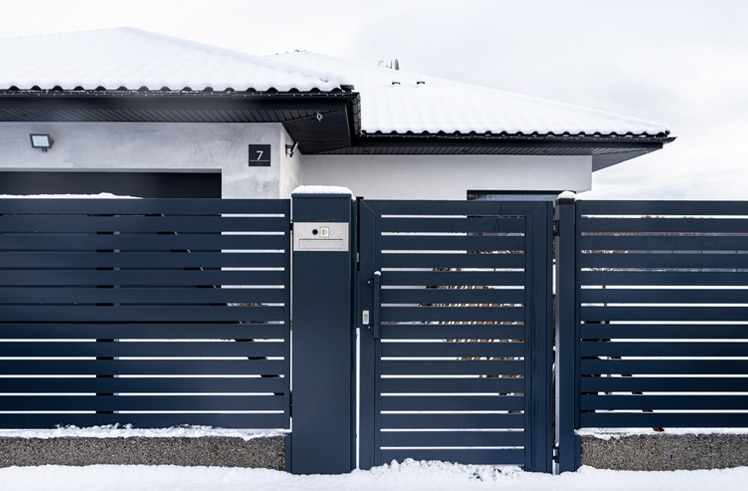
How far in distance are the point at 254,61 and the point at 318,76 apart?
44.3 inches

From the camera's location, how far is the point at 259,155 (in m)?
5.73

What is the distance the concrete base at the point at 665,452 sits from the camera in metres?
3.23

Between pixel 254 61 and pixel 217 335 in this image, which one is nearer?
pixel 217 335

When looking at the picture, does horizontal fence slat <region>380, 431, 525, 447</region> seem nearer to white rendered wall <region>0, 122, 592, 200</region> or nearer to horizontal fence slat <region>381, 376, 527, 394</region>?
horizontal fence slat <region>381, 376, 527, 394</region>

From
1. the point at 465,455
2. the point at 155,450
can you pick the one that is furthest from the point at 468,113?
the point at 155,450

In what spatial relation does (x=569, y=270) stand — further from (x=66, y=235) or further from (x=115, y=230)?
(x=66, y=235)

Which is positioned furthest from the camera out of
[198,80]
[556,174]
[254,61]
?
[556,174]

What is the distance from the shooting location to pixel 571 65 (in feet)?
44.9

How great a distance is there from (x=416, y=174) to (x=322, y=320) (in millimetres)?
5054

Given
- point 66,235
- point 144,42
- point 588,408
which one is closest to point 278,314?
point 66,235

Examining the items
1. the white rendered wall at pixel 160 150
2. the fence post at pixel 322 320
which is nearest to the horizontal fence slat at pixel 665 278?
the fence post at pixel 322 320

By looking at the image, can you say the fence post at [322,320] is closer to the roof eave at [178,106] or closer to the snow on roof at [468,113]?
the roof eave at [178,106]

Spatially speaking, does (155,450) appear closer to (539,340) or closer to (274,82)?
(539,340)

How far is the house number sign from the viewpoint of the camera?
5723mm
